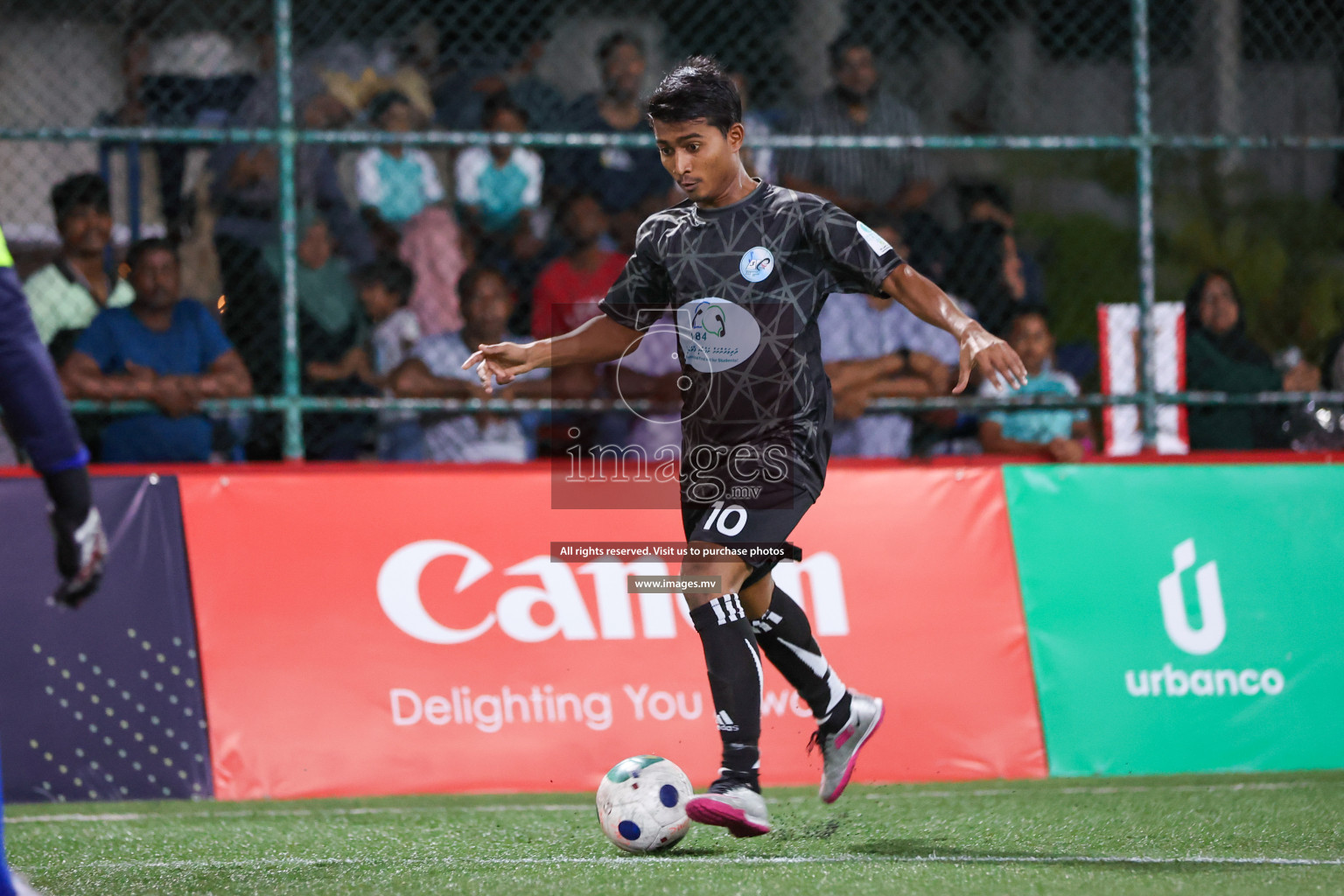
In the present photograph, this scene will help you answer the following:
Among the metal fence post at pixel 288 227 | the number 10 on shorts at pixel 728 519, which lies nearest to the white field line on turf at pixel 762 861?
the number 10 on shorts at pixel 728 519

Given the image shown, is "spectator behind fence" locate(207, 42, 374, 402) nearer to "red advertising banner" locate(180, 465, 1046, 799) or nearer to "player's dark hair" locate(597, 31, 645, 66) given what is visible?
"red advertising banner" locate(180, 465, 1046, 799)

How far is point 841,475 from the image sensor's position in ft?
21.2

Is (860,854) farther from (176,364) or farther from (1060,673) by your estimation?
(176,364)

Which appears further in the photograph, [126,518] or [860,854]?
[126,518]

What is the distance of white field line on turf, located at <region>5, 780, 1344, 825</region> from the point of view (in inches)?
219

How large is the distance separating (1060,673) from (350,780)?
2874 millimetres

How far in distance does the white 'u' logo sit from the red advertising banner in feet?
2.06

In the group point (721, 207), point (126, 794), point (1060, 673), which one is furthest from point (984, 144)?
point (126, 794)

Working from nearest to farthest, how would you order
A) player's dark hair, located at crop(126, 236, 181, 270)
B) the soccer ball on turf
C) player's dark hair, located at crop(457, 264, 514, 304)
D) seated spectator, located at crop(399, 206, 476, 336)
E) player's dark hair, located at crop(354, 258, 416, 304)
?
the soccer ball on turf, player's dark hair, located at crop(126, 236, 181, 270), player's dark hair, located at crop(457, 264, 514, 304), seated spectator, located at crop(399, 206, 476, 336), player's dark hair, located at crop(354, 258, 416, 304)

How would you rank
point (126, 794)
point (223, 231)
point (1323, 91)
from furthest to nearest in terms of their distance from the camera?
point (1323, 91), point (223, 231), point (126, 794)

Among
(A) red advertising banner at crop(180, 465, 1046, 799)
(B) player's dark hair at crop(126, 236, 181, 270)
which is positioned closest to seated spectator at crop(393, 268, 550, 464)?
(A) red advertising banner at crop(180, 465, 1046, 799)

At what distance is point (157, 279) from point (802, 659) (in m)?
3.96

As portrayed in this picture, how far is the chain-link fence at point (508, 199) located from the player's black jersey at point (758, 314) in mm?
2353

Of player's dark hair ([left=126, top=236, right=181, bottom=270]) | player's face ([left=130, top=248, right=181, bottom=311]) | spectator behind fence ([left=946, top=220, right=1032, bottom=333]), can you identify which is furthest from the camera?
spectator behind fence ([left=946, top=220, right=1032, bottom=333])
